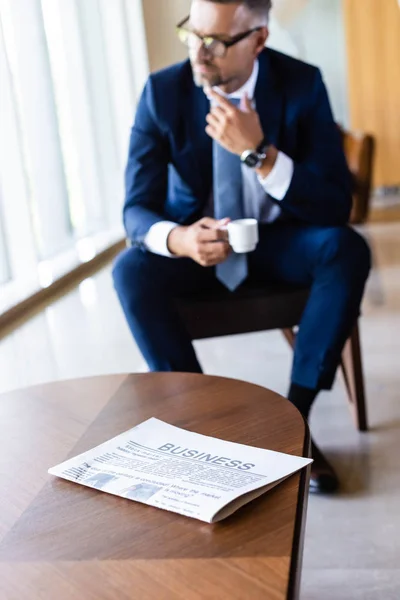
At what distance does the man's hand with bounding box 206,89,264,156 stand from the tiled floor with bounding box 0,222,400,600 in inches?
28.4

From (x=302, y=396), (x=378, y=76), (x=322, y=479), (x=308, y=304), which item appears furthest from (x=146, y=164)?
(x=378, y=76)

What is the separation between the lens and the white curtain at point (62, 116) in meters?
2.82

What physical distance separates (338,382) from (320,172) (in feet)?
2.36

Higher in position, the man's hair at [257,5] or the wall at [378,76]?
the man's hair at [257,5]

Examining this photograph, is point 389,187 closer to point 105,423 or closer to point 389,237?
point 389,237

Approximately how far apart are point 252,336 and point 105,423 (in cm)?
159

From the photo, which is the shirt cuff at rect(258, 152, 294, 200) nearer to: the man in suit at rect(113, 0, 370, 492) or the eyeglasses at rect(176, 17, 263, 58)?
the man in suit at rect(113, 0, 370, 492)

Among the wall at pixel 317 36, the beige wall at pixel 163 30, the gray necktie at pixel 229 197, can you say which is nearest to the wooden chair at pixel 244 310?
the gray necktie at pixel 229 197

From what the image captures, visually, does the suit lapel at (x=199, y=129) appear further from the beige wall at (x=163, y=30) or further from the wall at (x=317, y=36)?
the wall at (x=317, y=36)

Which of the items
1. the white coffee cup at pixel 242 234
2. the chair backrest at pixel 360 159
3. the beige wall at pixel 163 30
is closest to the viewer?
the white coffee cup at pixel 242 234

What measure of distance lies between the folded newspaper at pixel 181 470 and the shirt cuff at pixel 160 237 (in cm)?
71

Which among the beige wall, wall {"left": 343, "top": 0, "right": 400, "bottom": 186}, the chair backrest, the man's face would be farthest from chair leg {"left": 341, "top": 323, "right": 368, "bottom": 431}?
wall {"left": 343, "top": 0, "right": 400, "bottom": 186}

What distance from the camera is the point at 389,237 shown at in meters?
4.14

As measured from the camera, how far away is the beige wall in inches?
181
